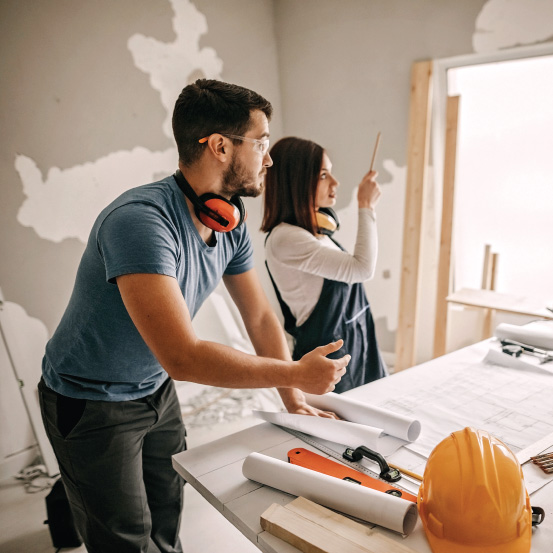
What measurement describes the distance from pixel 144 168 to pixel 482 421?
2.38 metres

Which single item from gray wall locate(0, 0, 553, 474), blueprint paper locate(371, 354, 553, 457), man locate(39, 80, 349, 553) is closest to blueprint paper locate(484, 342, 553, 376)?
blueprint paper locate(371, 354, 553, 457)

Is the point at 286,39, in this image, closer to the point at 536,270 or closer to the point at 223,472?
the point at 536,270

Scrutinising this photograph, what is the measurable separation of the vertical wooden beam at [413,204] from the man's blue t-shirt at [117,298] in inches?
79.6

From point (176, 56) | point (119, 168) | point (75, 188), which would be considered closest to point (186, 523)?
point (75, 188)

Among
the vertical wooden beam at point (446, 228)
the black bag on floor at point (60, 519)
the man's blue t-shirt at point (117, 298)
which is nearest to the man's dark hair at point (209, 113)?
the man's blue t-shirt at point (117, 298)

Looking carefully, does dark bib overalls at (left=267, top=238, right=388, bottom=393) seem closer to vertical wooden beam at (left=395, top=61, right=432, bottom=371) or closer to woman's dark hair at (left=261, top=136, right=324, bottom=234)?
woman's dark hair at (left=261, top=136, right=324, bottom=234)

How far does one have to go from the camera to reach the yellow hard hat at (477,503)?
0.74 meters

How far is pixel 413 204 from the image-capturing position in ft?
9.87

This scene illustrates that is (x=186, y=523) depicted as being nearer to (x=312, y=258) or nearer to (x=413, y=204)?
(x=312, y=258)

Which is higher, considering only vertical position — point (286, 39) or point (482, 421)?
point (286, 39)

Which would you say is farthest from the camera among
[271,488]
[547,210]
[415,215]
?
[415,215]

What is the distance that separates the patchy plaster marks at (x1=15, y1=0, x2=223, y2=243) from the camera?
241 cm

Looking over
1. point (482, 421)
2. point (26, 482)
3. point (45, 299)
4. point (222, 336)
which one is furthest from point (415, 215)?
point (26, 482)

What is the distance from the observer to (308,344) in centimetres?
179
